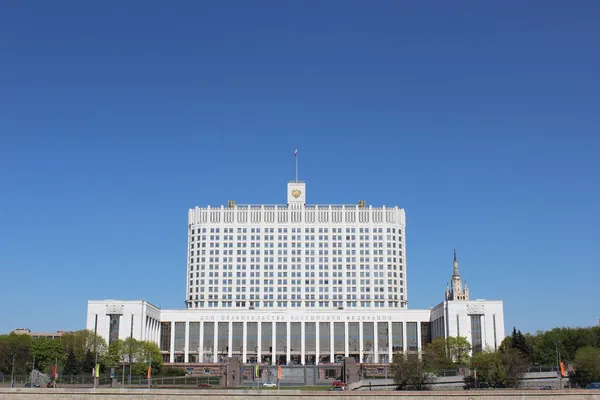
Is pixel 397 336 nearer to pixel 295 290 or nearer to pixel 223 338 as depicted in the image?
pixel 295 290

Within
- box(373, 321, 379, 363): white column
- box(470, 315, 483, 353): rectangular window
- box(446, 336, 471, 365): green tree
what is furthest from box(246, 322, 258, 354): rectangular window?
box(470, 315, 483, 353): rectangular window

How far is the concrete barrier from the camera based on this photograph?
86.9 meters

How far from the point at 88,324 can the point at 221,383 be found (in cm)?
5839

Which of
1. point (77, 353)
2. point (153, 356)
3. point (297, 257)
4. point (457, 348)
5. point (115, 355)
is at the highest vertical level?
point (297, 257)

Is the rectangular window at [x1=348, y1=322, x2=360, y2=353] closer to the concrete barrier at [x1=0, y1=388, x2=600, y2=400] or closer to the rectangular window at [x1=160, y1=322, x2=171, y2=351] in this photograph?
the rectangular window at [x1=160, y1=322, x2=171, y2=351]

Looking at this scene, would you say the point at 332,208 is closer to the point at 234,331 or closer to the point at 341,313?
the point at 341,313

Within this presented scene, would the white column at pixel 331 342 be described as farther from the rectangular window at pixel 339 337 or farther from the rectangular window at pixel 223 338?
the rectangular window at pixel 223 338

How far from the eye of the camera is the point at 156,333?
178125 mm

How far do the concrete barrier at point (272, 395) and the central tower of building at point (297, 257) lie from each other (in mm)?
101942

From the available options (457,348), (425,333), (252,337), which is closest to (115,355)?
(252,337)

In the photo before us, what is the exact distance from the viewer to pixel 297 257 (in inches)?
7702

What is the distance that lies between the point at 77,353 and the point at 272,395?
71.5 meters

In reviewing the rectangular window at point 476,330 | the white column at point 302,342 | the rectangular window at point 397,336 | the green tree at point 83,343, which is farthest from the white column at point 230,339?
the rectangular window at point 476,330

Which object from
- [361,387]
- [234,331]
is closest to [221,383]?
[361,387]
